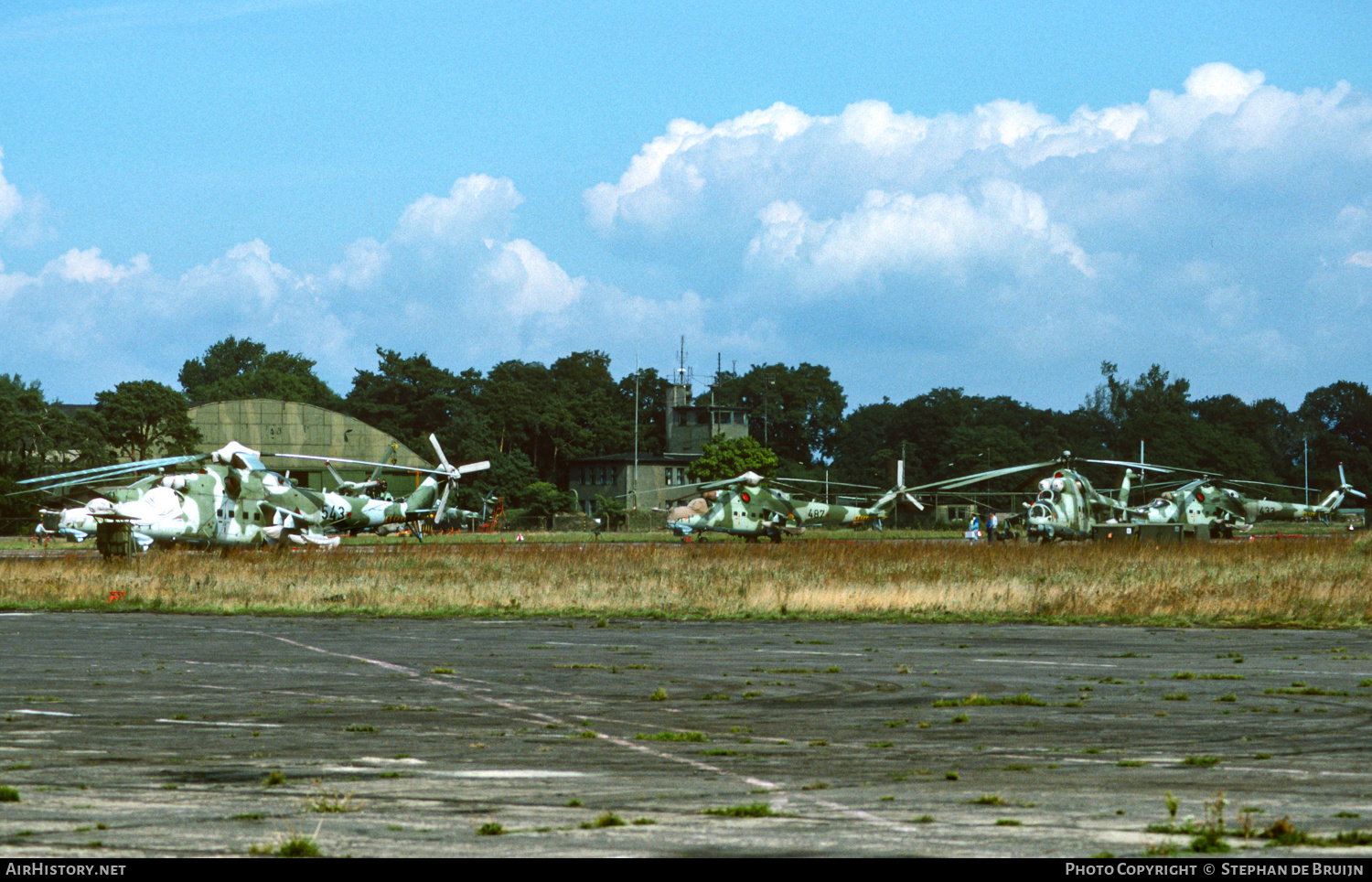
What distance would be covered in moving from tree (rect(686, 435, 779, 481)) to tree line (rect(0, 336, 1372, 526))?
14.5 meters

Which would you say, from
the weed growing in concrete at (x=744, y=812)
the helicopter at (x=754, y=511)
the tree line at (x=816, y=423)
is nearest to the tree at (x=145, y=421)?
the tree line at (x=816, y=423)

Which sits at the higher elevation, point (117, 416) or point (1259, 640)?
point (117, 416)

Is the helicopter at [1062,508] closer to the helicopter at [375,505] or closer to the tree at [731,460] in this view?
the helicopter at [375,505]

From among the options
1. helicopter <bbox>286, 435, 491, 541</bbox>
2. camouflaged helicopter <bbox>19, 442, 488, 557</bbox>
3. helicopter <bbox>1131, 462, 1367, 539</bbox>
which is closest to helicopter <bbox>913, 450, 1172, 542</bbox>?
helicopter <bbox>1131, 462, 1367, 539</bbox>

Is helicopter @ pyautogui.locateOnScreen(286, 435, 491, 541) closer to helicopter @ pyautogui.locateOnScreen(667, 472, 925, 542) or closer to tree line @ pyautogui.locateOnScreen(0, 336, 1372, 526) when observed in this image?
helicopter @ pyautogui.locateOnScreen(667, 472, 925, 542)

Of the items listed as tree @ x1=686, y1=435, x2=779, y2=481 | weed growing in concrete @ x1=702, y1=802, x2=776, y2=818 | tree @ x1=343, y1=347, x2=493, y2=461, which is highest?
tree @ x1=343, y1=347, x2=493, y2=461

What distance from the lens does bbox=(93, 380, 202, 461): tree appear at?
3701 inches

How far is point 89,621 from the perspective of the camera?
25328 millimetres

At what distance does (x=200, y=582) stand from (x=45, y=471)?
2589 inches

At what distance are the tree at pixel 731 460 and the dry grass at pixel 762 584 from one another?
77165 millimetres

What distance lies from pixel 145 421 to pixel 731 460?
51321 millimetres

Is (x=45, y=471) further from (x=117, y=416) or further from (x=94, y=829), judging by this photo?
(x=94, y=829)

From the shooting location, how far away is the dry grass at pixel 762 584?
26.7 metres

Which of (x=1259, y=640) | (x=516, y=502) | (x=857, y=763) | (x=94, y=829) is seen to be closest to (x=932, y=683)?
(x=857, y=763)
